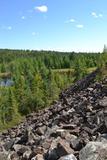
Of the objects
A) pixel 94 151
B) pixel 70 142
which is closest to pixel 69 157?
pixel 94 151

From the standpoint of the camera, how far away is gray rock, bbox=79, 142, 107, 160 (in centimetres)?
1656

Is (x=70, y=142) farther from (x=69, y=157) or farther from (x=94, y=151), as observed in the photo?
(x=94, y=151)

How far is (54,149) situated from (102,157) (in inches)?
136

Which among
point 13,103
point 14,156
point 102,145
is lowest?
point 13,103

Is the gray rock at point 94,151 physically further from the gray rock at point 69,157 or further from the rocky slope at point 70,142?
the gray rock at point 69,157

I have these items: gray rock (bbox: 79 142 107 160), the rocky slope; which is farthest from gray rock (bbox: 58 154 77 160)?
gray rock (bbox: 79 142 107 160)

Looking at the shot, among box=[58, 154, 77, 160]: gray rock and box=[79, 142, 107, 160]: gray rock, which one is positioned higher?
box=[79, 142, 107, 160]: gray rock

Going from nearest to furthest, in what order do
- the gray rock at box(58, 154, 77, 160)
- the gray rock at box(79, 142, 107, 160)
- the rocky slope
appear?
1. the gray rock at box(79, 142, 107, 160)
2. the gray rock at box(58, 154, 77, 160)
3. the rocky slope

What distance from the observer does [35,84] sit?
375 ft

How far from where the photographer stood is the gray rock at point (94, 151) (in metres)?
16.6

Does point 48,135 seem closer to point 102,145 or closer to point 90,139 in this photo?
point 90,139

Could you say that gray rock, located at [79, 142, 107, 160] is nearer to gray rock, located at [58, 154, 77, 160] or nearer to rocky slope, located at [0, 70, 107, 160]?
rocky slope, located at [0, 70, 107, 160]

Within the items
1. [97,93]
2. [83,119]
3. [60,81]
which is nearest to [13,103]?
[60,81]

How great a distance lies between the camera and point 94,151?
17.1 metres
